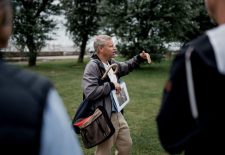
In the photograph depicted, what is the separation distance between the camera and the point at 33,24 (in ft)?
88.7

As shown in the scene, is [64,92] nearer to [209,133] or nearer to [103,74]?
[103,74]

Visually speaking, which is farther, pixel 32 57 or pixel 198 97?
pixel 32 57

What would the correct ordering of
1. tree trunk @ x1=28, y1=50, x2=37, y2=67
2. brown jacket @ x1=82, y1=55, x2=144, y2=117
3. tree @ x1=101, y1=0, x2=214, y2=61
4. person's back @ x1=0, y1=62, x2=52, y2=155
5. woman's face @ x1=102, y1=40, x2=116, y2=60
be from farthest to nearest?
tree trunk @ x1=28, y1=50, x2=37, y2=67
tree @ x1=101, y1=0, x2=214, y2=61
woman's face @ x1=102, y1=40, x2=116, y2=60
brown jacket @ x1=82, y1=55, x2=144, y2=117
person's back @ x1=0, y1=62, x2=52, y2=155

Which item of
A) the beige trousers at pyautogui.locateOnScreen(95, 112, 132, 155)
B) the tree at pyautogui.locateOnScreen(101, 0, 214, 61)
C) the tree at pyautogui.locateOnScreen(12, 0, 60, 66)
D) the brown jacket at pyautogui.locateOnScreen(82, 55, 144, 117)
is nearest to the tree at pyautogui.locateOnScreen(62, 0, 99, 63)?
the tree at pyautogui.locateOnScreen(12, 0, 60, 66)

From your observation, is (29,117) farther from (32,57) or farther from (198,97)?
(32,57)

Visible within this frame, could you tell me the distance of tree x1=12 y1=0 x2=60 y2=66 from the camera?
26.4m

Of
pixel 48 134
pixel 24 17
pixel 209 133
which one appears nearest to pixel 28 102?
pixel 48 134

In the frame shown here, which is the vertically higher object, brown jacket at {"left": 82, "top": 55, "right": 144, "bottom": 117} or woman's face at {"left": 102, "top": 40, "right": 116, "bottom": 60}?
woman's face at {"left": 102, "top": 40, "right": 116, "bottom": 60}

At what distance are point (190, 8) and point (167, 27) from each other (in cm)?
206

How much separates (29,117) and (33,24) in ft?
86.1

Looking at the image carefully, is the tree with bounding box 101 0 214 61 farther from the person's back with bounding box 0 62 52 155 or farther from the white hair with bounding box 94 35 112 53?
the person's back with bounding box 0 62 52 155

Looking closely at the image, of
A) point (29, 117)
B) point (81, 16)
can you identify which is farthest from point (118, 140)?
point (81, 16)

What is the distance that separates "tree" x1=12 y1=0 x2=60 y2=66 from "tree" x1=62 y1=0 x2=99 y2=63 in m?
1.60

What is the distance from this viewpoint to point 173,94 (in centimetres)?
196
